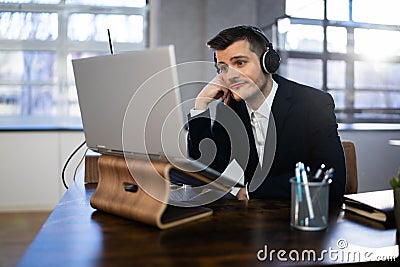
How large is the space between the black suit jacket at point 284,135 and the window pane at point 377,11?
2.96 metres

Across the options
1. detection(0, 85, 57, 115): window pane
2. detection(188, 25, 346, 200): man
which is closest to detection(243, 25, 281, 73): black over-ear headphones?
detection(188, 25, 346, 200): man

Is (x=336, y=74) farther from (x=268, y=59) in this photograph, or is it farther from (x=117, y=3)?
(x=268, y=59)

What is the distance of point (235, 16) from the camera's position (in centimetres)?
395

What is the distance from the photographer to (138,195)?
38.2 inches

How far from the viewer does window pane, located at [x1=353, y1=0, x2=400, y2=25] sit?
13.7 ft

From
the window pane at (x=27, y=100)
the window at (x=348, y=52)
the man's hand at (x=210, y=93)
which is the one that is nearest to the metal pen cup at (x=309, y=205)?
the man's hand at (x=210, y=93)

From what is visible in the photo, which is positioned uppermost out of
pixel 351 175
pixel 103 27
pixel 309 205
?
pixel 103 27

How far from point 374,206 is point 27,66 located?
4012mm

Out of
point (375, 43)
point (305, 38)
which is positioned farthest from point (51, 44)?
point (375, 43)

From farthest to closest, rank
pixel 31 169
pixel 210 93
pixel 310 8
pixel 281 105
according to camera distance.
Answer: pixel 310 8, pixel 31 169, pixel 281 105, pixel 210 93

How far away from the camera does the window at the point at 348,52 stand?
4.10 metres

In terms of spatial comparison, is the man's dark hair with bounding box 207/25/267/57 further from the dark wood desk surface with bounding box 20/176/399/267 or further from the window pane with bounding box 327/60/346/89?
the window pane with bounding box 327/60/346/89

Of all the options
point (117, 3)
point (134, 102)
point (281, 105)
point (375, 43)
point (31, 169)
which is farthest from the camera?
point (117, 3)

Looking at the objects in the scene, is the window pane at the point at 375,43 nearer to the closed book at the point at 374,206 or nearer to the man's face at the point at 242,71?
the man's face at the point at 242,71
